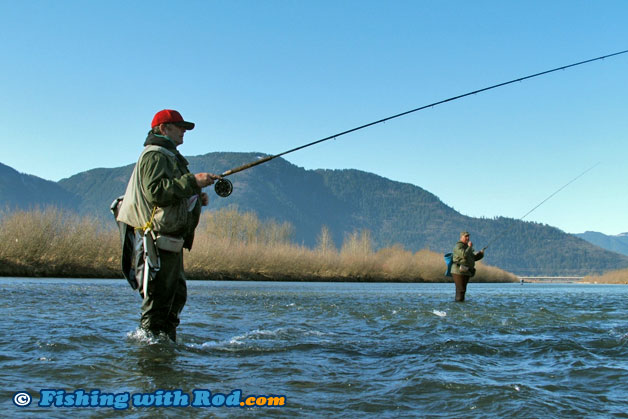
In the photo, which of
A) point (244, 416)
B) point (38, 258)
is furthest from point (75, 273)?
point (244, 416)

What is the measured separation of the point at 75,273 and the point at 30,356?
1486 inches

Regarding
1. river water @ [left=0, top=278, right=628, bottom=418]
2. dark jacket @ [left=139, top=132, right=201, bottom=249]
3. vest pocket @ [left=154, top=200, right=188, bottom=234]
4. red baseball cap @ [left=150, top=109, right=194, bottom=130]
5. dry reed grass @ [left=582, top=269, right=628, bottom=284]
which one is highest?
dry reed grass @ [left=582, top=269, right=628, bottom=284]

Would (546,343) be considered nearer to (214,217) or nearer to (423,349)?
(423,349)

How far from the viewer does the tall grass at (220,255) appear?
125 ft

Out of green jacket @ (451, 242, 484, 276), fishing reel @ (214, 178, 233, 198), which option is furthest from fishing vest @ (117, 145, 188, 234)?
green jacket @ (451, 242, 484, 276)

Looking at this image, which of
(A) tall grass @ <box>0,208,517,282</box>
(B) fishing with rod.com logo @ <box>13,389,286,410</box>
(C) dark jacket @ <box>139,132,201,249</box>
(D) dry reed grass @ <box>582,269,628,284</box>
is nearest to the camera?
(B) fishing with rod.com logo @ <box>13,389,286,410</box>

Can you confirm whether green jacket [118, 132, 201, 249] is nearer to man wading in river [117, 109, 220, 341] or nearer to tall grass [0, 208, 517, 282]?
man wading in river [117, 109, 220, 341]

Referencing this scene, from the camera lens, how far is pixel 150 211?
5.86 m

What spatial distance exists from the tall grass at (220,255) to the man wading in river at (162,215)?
34035 millimetres

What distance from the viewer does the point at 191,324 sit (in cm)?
893

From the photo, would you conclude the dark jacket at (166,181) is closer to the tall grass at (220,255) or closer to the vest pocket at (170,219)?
the vest pocket at (170,219)

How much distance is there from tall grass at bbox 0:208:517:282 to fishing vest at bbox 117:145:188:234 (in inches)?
1342

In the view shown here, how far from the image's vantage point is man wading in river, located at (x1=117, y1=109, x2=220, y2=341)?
5711mm

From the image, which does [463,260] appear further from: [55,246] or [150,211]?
[55,246]
